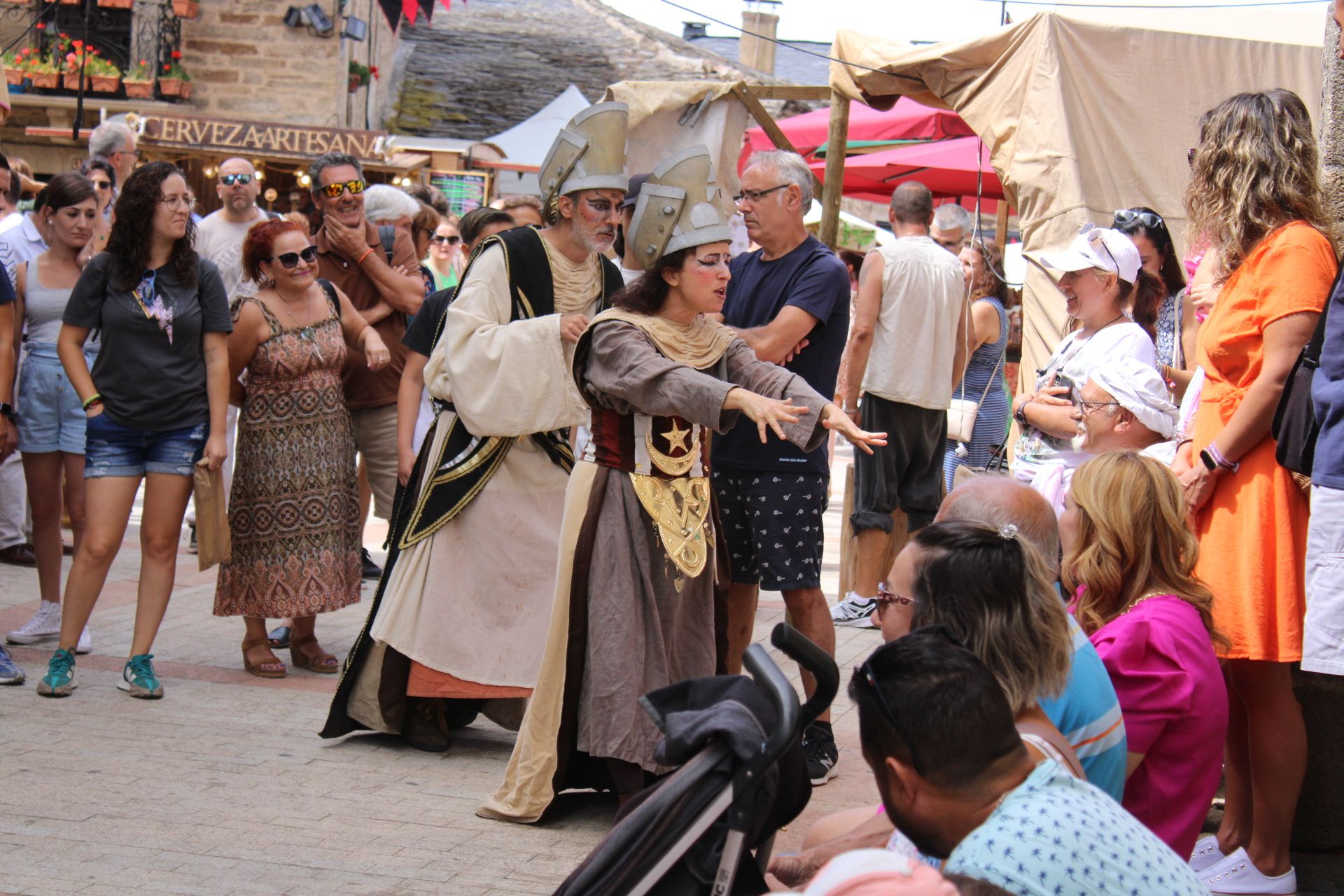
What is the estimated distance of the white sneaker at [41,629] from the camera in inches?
239

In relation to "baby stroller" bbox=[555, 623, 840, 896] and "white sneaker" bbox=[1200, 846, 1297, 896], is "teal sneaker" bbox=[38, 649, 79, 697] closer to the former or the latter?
"baby stroller" bbox=[555, 623, 840, 896]

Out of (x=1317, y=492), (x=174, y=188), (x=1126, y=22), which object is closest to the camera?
(x=1317, y=492)

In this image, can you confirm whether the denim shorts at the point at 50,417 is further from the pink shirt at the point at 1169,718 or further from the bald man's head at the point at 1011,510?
the pink shirt at the point at 1169,718

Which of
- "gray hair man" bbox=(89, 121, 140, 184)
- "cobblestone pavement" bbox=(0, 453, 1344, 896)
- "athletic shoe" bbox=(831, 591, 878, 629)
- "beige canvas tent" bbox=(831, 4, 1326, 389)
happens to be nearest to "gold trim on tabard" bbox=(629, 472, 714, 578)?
"cobblestone pavement" bbox=(0, 453, 1344, 896)

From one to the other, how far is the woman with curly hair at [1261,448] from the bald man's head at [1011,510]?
930 millimetres

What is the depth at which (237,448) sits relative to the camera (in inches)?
228

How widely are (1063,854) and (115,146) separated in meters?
7.38

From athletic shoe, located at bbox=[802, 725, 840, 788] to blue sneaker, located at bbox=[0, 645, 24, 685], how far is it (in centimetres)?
303

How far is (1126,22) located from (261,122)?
12171mm

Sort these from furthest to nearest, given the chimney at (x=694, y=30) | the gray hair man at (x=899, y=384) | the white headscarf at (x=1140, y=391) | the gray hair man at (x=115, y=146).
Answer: the chimney at (x=694, y=30)
the gray hair man at (x=115, y=146)
the gray hair man at (x=899, y=384)
the white headscarf at (x=1140, y=391)

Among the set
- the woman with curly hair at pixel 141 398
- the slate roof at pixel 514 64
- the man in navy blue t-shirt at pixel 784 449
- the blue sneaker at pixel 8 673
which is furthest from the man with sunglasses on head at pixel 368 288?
the slate roof at pixel 514 64

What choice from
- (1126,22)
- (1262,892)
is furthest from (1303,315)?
(1126,22)

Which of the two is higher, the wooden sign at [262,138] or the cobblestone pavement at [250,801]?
the wooden sign at [262,138]

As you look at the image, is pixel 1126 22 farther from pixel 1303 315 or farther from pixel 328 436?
pixel 328 436
